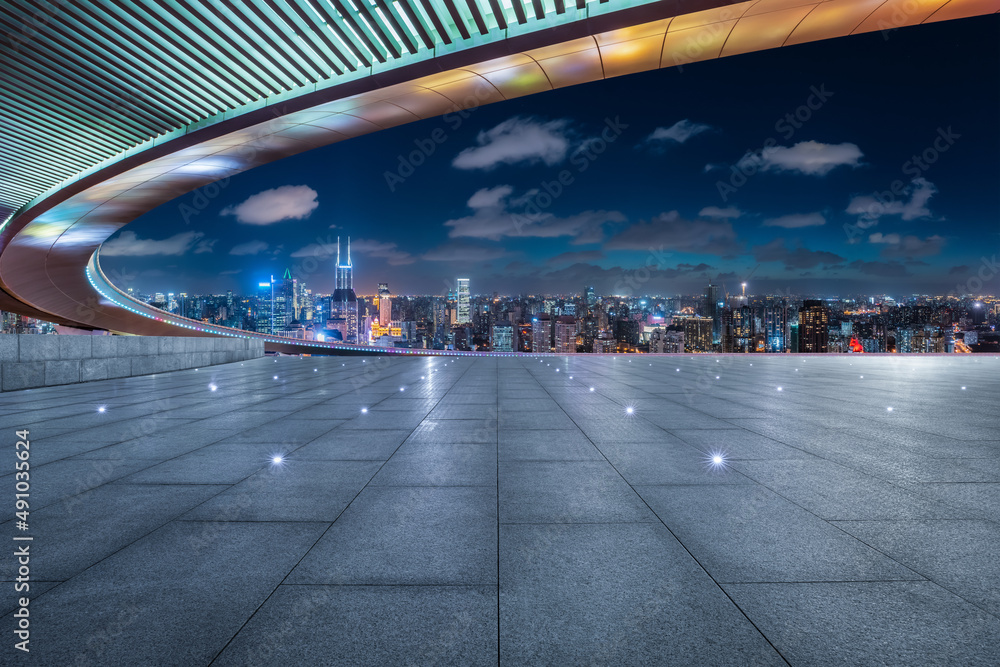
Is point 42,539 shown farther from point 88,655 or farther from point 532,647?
point 532,647

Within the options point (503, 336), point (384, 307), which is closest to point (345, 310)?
point (384, 307)

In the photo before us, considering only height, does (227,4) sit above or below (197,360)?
above

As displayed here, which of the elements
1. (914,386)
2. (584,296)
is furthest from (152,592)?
(584,296)

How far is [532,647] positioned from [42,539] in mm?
3419

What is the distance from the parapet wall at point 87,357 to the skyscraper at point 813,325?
38.9m

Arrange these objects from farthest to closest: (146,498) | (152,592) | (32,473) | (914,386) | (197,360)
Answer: (197,360) → (914,386) → (32,473) → (146,498) → (152,592)

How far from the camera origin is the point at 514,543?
320 centimetres

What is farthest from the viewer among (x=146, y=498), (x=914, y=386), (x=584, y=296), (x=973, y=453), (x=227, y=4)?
(x=584, y=296)

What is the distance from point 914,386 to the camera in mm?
12234

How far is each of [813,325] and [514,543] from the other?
4308 cm

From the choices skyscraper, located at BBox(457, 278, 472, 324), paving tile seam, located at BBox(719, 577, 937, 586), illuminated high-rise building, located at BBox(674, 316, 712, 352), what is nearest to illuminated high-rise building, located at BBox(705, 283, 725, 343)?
illuminated high-rise building, located at BBox(674, 316, 712, 352)

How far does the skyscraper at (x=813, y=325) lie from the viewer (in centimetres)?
3762

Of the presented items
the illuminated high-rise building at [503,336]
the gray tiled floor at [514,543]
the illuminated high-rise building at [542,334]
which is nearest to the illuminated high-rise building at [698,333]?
the illuminated high-rise building at [542,334]

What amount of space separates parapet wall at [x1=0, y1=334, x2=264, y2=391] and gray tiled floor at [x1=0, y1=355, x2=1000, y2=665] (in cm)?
633
